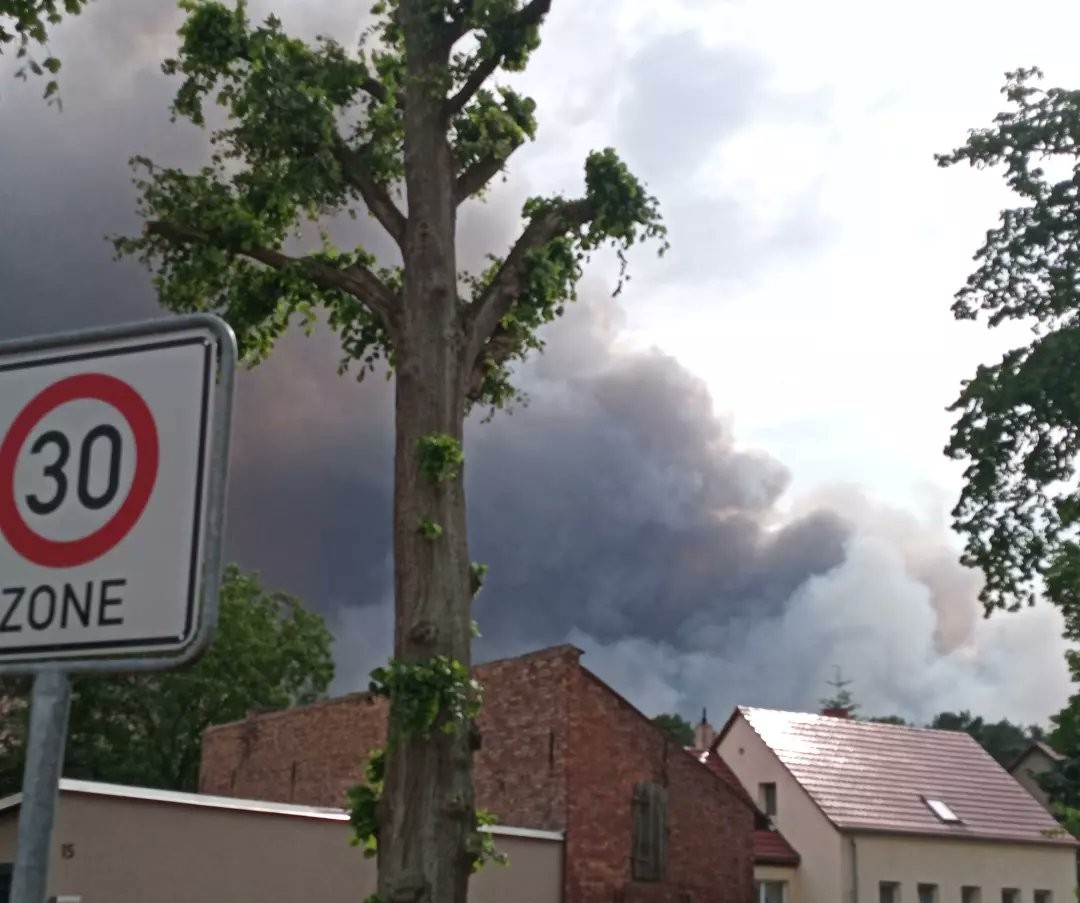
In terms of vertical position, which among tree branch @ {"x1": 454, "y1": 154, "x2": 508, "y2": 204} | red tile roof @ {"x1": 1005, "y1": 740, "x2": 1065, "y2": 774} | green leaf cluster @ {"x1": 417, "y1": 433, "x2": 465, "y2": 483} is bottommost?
green leaf cluster @ {"x1": 417, "y1": 433, "x2": 465, "y2": 483}

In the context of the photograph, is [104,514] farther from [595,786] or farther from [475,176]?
[595,786]

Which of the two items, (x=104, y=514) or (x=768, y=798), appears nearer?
→ (x=104, y=514)

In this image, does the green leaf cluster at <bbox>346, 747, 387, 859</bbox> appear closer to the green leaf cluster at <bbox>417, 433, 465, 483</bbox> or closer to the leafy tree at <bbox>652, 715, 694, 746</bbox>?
the green leaf cluster at <bbox>417, 433, 465, 483</bbox>

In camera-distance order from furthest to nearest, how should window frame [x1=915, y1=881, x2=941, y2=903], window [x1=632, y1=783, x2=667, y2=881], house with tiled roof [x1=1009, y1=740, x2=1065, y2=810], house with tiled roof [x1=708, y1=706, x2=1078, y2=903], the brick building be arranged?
house with tiled roof [x1=1009, y1=740, x2=1065, y2=810], window frame [x1=915, y1=881, x2=941, y2=903], house with tiled roof [x1=708, y1=706, x2=1078, y2=903], window [x1=632, y1=783, x2=667, y2=881], the brick building

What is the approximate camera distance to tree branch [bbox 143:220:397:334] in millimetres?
13484

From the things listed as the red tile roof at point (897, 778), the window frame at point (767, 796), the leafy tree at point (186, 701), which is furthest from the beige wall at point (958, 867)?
the leafy tree at point (186, 701)

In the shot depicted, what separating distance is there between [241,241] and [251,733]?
24.8 metres

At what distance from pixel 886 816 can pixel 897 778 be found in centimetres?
267

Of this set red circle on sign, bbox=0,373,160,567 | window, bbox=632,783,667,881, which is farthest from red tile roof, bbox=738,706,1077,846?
red circle on sign, bbox=0,373,160,567

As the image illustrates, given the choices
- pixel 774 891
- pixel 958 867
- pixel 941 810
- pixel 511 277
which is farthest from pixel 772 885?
pixel 511 277

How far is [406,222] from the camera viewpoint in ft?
44.7

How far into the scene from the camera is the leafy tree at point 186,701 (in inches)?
1812

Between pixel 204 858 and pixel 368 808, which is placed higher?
pixel 368 808

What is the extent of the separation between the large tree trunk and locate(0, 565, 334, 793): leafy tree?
1328 inches
